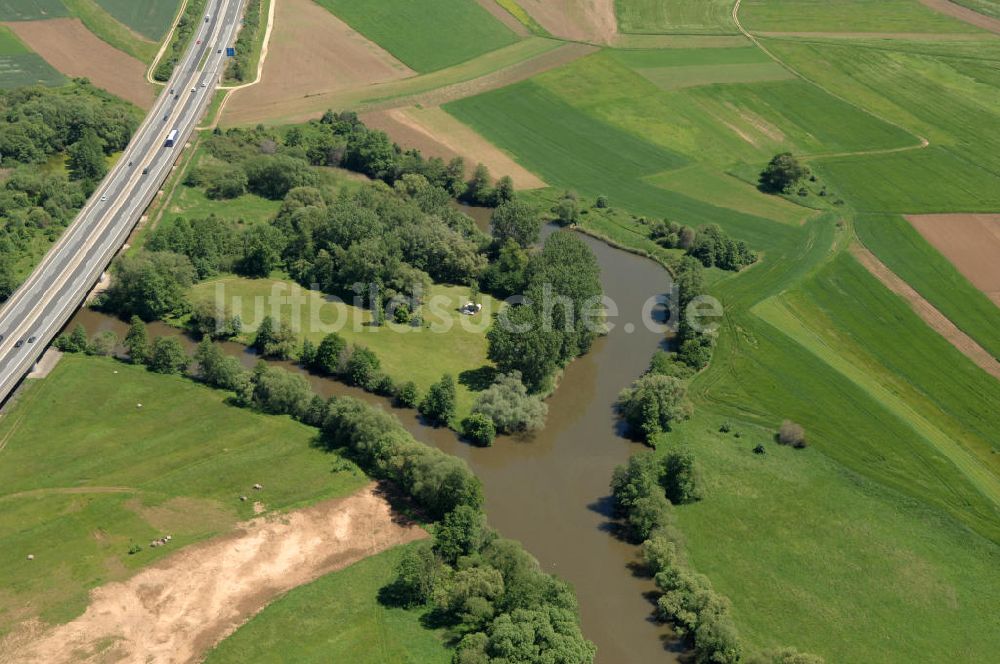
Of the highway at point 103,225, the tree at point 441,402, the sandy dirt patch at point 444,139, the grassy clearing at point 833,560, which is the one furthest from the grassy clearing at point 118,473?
the sandy dirt patch at point 444,139

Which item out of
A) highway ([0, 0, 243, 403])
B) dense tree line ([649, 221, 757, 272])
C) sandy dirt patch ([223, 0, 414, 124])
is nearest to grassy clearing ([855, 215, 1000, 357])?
dense tree line ([649, 221, 757, 272])

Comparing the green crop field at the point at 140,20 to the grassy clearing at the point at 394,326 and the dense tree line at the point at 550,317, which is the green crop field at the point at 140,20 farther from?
the dense tree line at the point at 550,317

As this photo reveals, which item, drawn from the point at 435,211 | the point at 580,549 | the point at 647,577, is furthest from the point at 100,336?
the point at 647,577

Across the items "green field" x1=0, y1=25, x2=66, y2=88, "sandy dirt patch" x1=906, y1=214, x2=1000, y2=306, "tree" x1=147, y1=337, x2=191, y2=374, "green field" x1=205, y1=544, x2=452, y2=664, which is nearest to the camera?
"green field" x1=205, y1=544, x2=452, y2=664

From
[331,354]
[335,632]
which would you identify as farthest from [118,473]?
[335,632]

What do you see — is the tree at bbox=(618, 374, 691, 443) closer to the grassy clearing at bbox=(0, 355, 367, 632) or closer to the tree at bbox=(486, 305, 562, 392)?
the tree at bbox=(486, 305, 562, 392)

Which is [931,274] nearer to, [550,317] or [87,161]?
[550,317]
